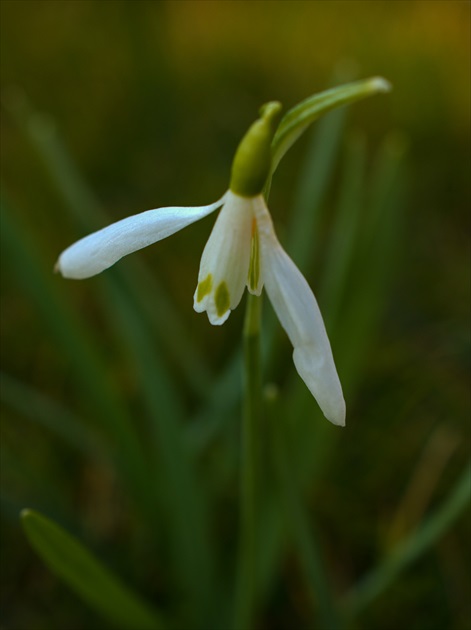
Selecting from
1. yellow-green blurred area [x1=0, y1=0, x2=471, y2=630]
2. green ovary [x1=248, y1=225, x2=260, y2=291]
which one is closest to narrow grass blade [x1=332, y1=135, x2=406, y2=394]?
yellow-green blurred area [x1=0, y1=0, x2=471, y2=630]

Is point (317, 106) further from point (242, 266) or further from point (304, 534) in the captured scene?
point (304, 534)

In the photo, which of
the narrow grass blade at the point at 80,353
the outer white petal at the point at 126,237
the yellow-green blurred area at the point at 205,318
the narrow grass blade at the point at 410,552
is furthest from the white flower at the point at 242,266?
the narrow grass blade at the point at 80,353

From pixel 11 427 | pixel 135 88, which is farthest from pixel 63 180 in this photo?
pixel 135 88

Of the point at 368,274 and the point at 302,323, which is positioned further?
the point at 368,274

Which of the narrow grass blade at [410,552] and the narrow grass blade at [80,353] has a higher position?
the narrow grass blade at [80,353]

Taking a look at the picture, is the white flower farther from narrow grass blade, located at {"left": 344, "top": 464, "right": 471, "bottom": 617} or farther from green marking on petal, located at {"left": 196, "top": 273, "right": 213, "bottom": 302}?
narrow grass blade, located at {"left": 344, "top": 464, "right": 471, "bottom": 617}

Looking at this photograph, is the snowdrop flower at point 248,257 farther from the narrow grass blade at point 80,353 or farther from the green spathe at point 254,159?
the narrow grass blade at point 80,353

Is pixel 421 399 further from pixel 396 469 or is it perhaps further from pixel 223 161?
pixel 223 161

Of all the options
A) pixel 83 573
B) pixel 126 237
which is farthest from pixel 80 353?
pixel 126 237
